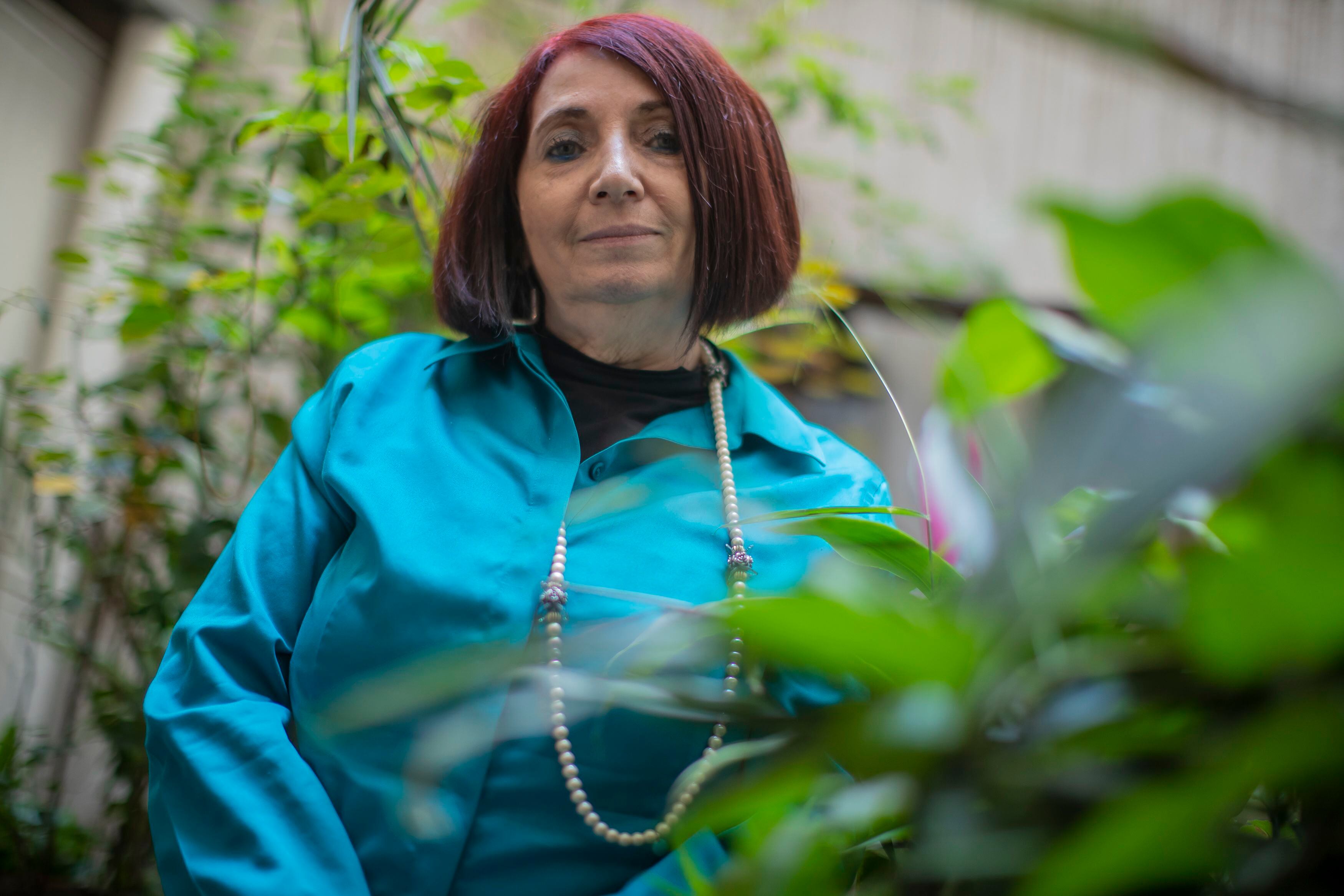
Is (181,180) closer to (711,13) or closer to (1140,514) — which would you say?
(1140,514)

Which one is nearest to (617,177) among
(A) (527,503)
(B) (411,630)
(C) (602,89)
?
(C) (602,89)

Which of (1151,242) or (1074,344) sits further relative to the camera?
(1074,344)

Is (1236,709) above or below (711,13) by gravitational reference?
below

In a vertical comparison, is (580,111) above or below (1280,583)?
above

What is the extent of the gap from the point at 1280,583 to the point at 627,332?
88 cm

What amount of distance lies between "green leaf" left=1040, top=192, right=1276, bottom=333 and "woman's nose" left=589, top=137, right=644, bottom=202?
79 cm

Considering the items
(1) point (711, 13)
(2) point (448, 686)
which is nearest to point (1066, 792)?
(2) point (448, 686)

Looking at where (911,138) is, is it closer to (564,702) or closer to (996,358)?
(564,702)

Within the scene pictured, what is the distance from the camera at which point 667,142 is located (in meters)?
1.02

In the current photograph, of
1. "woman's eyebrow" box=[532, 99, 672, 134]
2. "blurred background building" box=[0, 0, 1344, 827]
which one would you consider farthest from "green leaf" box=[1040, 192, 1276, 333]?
"blurred background building" box=[0, 0, 1344, 827]

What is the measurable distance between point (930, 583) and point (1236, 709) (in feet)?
0.87

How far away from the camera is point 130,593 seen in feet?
5.36

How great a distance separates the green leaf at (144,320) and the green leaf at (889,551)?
3.86 ft

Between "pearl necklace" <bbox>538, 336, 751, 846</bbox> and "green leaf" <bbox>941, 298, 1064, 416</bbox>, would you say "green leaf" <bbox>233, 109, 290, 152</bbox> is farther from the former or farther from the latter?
"green leaf" <bbox>941, 298, 1064, 416</bbox>
